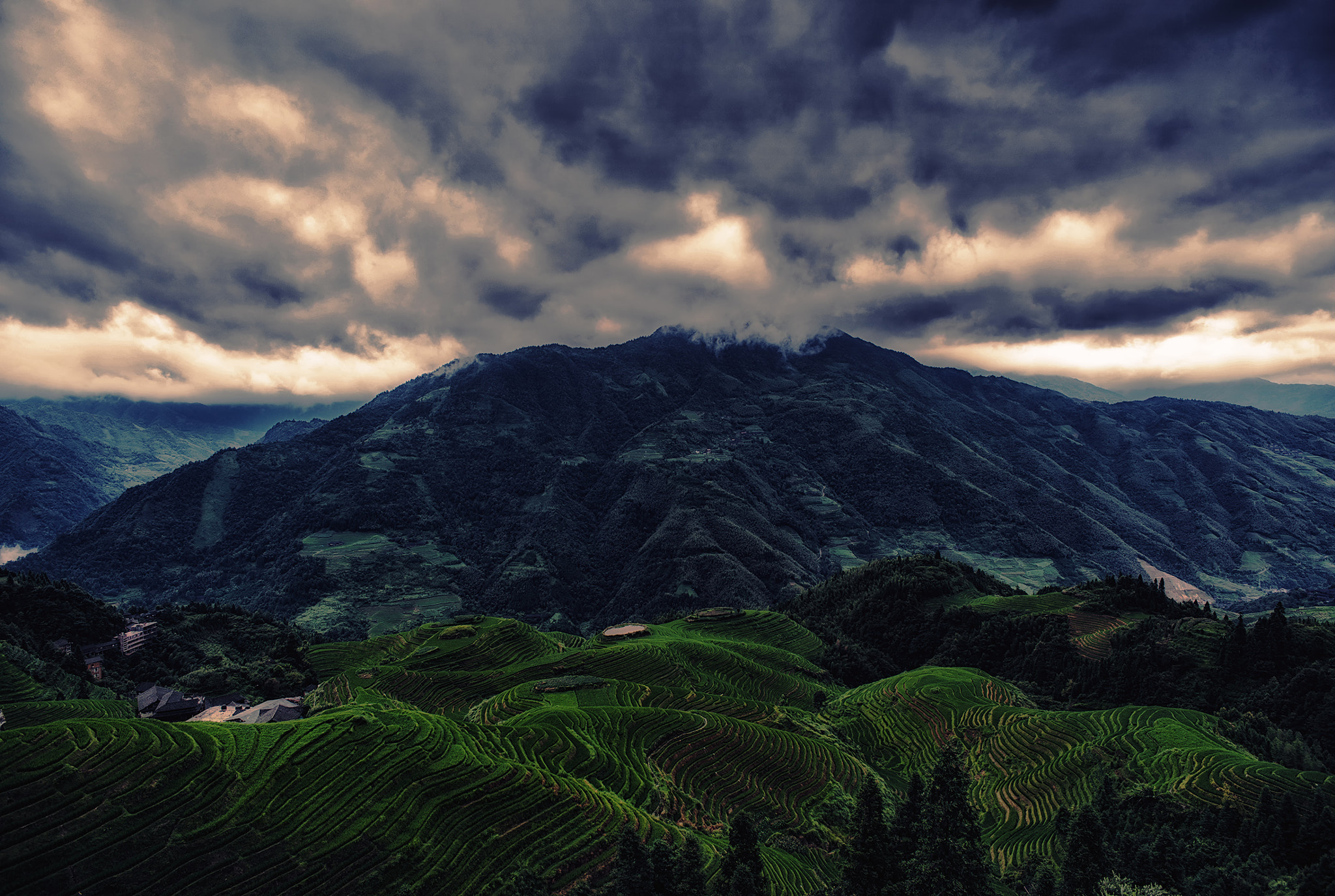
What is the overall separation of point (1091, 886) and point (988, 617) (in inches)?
4245

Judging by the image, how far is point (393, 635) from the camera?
125m

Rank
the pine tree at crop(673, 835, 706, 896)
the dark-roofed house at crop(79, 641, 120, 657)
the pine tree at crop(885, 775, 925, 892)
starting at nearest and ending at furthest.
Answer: the pine tree at crop(673, 835, 706, 896) → the pine tree at crop(885, 775, 925, 892) → the dark-roofed house at crop(79, 641, 120, 657)

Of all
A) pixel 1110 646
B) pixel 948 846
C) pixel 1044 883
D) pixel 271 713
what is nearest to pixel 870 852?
pixel 948 846

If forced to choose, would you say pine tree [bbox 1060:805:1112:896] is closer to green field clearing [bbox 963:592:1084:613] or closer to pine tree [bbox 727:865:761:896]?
pine tree [bbox 727:865:761:896]

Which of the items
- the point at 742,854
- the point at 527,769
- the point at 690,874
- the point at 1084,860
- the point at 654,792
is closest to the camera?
the point at 690,874

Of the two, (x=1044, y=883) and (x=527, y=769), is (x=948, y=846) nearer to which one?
(x=1044, y=883)

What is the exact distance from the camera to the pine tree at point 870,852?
33.9 metres

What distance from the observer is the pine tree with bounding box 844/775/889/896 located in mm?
33906

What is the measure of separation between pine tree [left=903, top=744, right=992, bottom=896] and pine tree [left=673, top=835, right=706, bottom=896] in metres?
11.9

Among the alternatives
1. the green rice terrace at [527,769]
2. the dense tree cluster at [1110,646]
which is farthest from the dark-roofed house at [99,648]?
the dense tree cluster at [1110,646]

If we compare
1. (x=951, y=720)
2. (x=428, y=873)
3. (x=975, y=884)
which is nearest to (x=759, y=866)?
(x=975, y=884)

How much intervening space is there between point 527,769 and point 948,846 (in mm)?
29758

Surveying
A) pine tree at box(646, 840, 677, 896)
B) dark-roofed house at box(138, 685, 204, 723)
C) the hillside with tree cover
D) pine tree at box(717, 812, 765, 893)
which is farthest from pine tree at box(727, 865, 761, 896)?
dark-roofed house at box(138, 685, 204, 723)

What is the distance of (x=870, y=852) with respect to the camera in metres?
34.1
